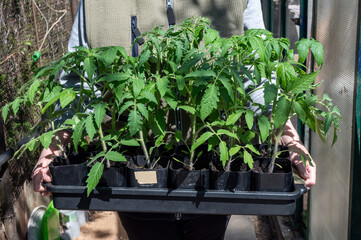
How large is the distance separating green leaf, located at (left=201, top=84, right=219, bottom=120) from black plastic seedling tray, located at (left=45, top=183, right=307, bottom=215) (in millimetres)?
268

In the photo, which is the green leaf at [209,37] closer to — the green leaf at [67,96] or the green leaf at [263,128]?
the green leaf at [263,128]

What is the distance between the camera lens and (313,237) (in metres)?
3.15

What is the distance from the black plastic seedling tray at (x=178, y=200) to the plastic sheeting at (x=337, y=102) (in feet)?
2.62

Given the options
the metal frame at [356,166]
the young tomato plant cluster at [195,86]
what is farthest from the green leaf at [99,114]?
the metal frame at [356,166]

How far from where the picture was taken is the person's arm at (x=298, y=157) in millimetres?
1687

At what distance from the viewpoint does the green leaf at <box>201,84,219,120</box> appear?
146cm

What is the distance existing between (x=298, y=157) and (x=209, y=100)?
1.56ft

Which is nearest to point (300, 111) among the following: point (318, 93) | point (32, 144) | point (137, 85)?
point (137, 85)

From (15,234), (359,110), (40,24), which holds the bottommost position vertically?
(15,234)

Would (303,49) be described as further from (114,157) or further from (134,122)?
(114,157)

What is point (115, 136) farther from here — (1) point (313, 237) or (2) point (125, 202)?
(1) point (313, 237)

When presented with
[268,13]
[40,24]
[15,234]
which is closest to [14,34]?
[40,24]

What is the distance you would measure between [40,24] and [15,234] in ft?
5.93

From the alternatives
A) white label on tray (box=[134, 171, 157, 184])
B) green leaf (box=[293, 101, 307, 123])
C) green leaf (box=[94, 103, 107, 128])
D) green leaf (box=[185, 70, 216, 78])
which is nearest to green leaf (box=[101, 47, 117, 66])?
green leaf (box=[94, 103, 107, 128])
